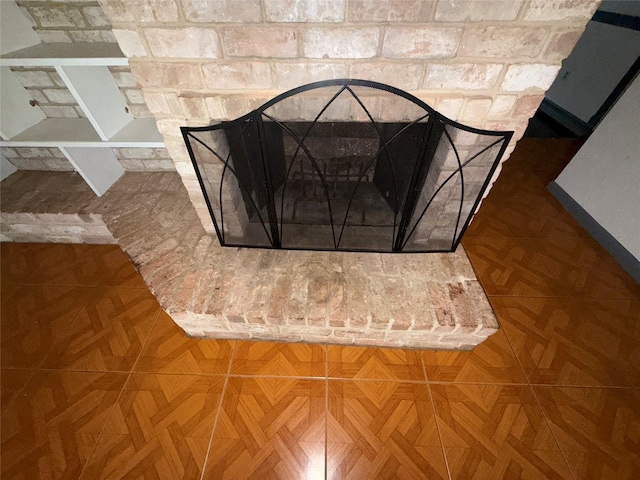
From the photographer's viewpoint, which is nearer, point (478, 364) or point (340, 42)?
point (340, 42)

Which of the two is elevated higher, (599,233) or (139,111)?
(139,111)

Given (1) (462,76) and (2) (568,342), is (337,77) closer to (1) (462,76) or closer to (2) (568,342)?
(1) (462,76)

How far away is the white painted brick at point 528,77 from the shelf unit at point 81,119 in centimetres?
140

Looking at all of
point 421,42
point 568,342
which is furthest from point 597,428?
point 421,42

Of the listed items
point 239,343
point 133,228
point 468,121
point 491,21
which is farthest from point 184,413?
point 491,21

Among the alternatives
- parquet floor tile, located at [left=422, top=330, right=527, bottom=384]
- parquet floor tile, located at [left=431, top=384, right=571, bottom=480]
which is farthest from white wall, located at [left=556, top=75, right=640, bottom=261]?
parquet floor tile, located at [left=431, top=384, right=571, bottom=480]

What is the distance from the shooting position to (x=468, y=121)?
97cm

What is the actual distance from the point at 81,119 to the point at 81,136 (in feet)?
0.66

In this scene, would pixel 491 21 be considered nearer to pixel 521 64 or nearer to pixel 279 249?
pixel 521 64

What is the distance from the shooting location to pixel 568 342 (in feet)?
4.34

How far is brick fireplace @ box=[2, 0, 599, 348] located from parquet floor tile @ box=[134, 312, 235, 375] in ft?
0.27

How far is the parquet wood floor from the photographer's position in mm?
1032

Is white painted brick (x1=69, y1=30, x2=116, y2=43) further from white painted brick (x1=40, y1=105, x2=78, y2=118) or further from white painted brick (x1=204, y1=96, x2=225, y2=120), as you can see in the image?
white painted brick (x1=204, y1=96, x2=225, y2=120)

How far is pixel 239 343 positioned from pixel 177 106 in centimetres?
101
